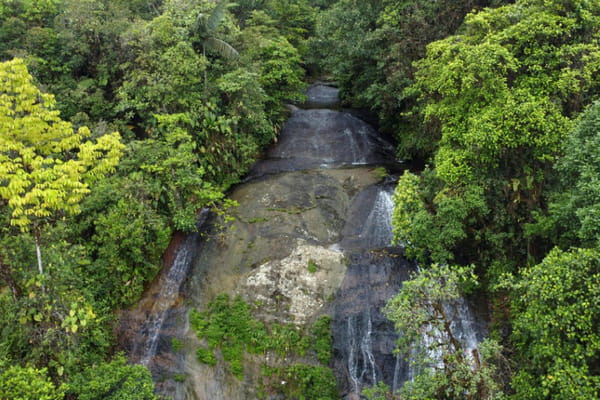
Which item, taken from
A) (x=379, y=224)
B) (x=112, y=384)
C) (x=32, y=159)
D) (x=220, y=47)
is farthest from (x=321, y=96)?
(x=112, y=384)

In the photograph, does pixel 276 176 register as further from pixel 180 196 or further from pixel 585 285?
pixel 585 285

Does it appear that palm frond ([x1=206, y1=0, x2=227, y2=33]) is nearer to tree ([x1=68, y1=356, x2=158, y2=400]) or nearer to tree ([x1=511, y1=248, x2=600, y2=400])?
tree ([x1=68, y1=356, x2=158, y2=400])

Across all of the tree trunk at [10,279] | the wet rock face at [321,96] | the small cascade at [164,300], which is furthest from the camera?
the wet rock face at [321,96]

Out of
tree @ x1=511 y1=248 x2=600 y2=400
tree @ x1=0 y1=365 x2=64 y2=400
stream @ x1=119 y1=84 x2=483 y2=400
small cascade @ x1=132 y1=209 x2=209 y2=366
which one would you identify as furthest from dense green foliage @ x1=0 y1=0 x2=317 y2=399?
tree @ x1=511 y1=248 x2=600 y2=400

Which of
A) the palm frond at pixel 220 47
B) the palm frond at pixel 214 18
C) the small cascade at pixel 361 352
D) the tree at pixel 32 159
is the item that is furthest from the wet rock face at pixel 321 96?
the tree at pixel 32 159

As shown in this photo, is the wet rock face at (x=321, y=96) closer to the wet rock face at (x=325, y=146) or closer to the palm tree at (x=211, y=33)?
the wet rock face at (x=325, y=146)

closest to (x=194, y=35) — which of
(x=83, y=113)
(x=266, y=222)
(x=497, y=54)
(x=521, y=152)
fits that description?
(x=83, y=113)
